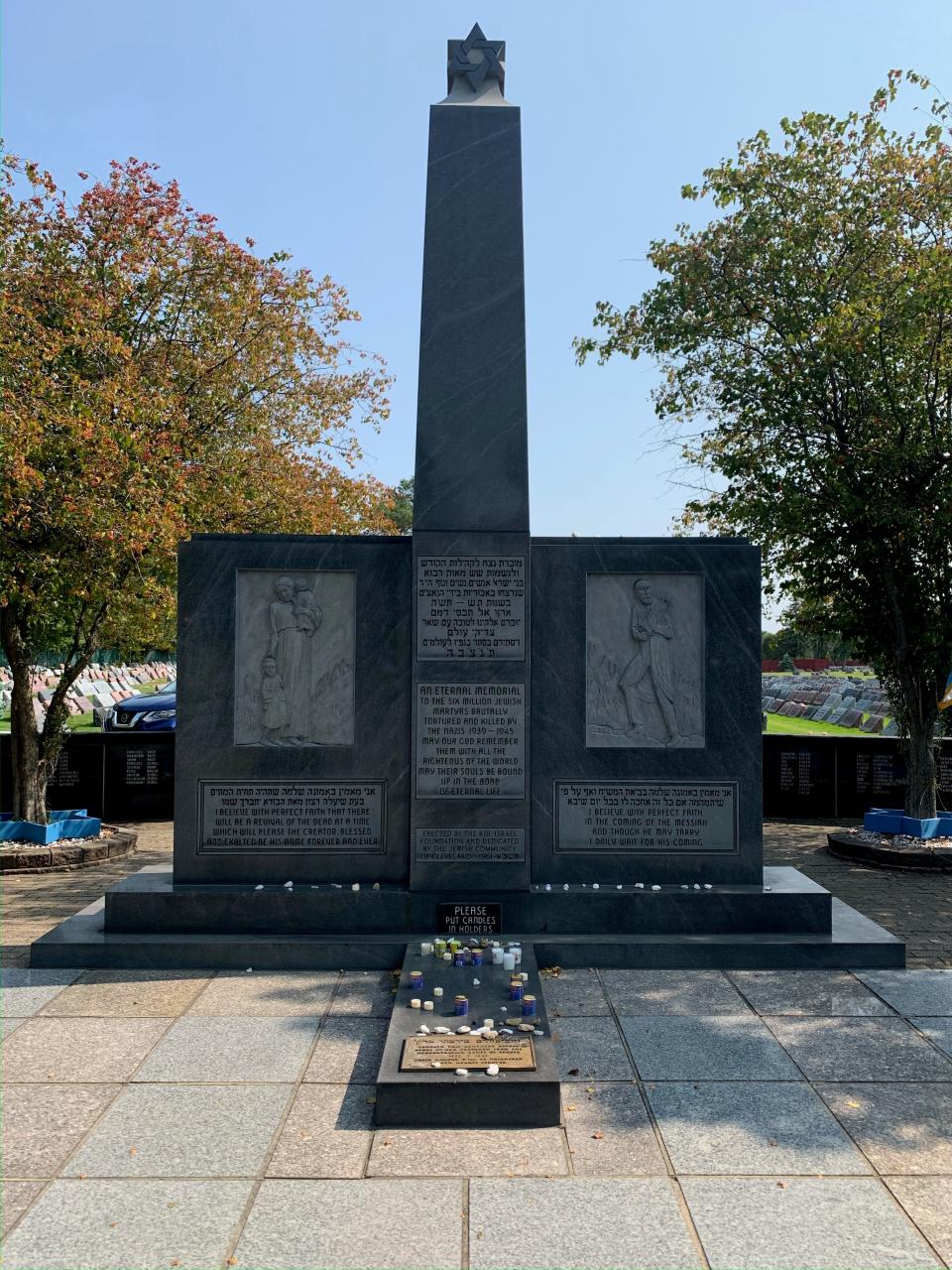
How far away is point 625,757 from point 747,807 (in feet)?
3.33

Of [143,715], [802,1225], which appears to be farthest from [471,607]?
[143,715]

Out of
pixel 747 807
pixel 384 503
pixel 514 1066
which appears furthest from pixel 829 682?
pixel 514 1066

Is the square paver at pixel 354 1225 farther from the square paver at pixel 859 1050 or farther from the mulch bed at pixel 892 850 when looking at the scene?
the mulch bed at pixel 892 850

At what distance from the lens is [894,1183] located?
4.15m

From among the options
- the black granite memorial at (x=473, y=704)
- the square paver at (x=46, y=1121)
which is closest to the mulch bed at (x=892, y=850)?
the black granite memorial at (x=473, y=704)

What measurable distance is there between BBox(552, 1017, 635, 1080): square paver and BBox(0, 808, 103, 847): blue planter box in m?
8.12

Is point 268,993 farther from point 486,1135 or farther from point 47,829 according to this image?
point 47,829

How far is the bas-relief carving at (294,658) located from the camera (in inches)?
306

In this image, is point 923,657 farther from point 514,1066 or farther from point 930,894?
point 514,1066

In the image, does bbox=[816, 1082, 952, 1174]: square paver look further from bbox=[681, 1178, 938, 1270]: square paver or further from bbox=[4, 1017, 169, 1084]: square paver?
bbox=[4, 1017, 169, 1084]: square paver

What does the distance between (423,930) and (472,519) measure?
303cm

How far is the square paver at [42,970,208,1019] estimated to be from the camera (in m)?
6.20

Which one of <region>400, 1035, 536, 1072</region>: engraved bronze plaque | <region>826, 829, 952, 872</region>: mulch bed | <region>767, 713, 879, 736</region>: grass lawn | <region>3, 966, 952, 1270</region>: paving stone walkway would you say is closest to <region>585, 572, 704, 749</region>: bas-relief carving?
<region>3, 966, 952, 1270</region>: paving stone walkway

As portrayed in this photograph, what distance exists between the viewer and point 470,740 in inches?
298
